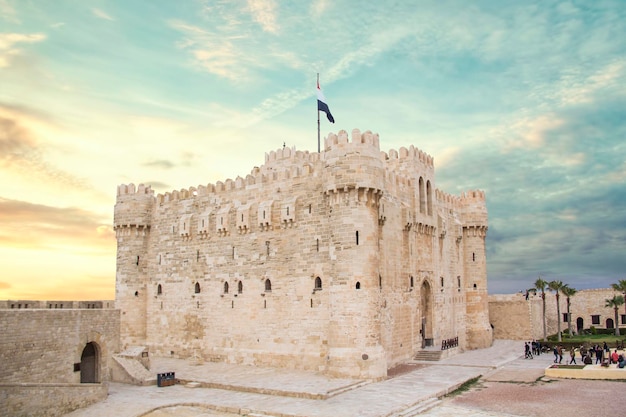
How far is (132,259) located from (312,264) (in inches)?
579

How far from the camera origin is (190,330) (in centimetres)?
3406

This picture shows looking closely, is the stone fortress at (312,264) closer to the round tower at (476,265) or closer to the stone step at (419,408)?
the round tower at (476,265)

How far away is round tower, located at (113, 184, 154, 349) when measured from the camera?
120ft

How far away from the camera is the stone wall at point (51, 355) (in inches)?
771

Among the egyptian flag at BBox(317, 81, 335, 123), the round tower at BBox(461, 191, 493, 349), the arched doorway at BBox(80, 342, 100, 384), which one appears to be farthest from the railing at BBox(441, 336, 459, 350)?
the arched doorway at BBox(80, 342, 100, 384)

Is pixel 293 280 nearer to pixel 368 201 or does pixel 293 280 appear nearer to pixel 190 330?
pixel 368 201

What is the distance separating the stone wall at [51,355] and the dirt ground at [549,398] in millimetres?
14720

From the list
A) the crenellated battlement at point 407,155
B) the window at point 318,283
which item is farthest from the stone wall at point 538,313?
the window at point 318,283

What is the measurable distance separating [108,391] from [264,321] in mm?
8951

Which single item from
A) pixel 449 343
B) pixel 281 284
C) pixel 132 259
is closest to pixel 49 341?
pixel 281 284

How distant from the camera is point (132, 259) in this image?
36906 mm

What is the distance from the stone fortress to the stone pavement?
1671 mm

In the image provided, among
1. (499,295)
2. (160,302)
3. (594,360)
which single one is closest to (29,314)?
(160,302)

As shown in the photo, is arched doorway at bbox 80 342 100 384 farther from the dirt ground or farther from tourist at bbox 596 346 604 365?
tourist at bbox 596 346 604 365
